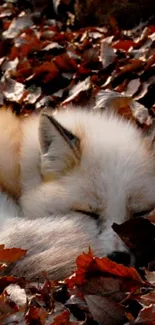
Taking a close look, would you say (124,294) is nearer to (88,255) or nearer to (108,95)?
(88,255)

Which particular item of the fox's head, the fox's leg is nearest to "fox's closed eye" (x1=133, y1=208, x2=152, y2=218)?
the fox's head

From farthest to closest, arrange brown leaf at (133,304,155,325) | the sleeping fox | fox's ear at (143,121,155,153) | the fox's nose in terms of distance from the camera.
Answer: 1. fox's ear at (143,121,155,153)
2. the fox's nose
3. the sleeping fox
4. brown leaf at (133,304,155,325)

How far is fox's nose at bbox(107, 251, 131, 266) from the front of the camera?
3.53 meters

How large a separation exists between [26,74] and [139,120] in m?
1.94

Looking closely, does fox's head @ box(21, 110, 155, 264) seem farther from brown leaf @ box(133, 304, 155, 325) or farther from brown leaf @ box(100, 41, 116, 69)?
brown leaf @ box(100, 41, 116, 69)

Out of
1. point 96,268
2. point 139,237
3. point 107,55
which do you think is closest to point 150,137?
point 139,237

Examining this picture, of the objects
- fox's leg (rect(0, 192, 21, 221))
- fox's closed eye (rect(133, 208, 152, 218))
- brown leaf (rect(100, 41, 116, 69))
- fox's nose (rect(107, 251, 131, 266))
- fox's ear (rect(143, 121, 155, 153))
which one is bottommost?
fox's nose (rect(107, 251, 131, 266))

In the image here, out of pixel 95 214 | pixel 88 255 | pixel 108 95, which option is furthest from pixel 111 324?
pixel 108 95

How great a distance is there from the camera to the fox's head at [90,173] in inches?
151

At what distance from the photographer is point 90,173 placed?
3941mm

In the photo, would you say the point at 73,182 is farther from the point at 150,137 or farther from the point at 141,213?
the point at 150,137

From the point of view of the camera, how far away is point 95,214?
12.6 feet

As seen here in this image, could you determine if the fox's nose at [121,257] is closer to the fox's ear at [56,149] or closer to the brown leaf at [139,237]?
the brown leaf at [139,237]

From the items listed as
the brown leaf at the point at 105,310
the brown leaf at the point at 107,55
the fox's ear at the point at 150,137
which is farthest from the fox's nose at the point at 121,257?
the brown leaf at the point at 107,55
